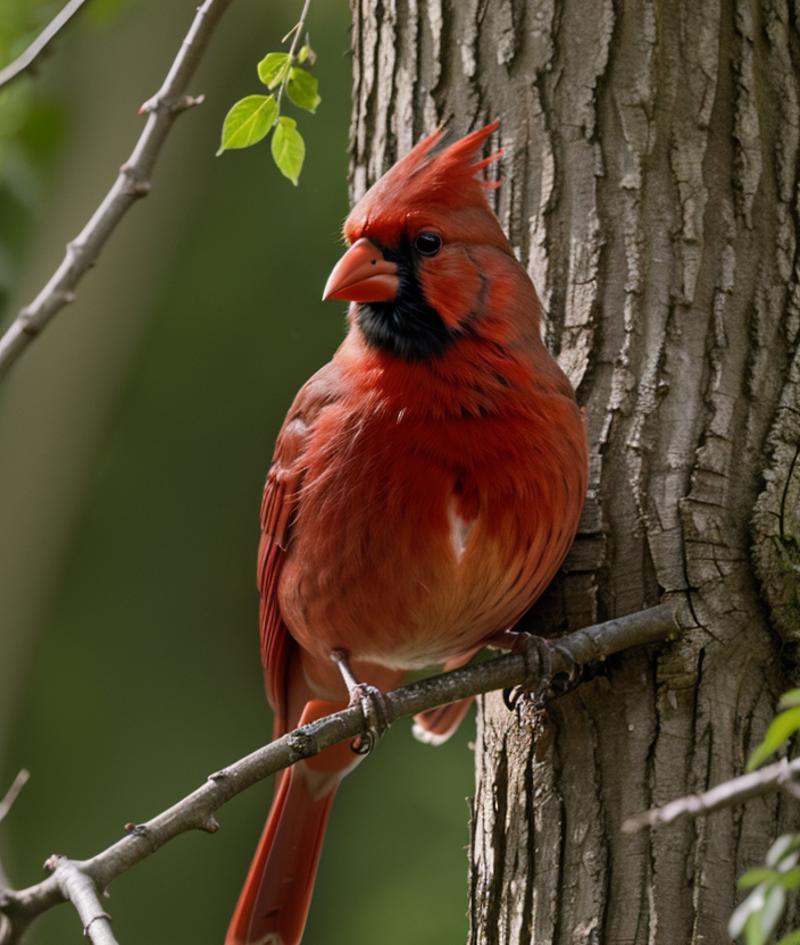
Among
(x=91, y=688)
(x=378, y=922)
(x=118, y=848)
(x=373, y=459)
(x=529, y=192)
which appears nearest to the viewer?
(x=118, y=848)

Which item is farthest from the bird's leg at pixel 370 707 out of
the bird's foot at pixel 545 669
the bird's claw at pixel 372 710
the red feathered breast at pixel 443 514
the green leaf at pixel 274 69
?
the green leaf at pixel 274 69

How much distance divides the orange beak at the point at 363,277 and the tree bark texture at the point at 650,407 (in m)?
0.35

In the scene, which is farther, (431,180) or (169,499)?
(169,499)

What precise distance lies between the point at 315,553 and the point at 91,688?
421cm

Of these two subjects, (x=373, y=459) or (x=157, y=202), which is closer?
(x=373, y=459)

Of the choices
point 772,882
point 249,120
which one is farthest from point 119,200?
point 772,882

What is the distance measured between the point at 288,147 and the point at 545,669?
1.05m

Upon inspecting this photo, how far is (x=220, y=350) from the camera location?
22.9ft

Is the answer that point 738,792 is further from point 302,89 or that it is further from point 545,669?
point 302,89

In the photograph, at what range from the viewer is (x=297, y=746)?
2.25 metres

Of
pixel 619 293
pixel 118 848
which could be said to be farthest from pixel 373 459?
pixel 118 848

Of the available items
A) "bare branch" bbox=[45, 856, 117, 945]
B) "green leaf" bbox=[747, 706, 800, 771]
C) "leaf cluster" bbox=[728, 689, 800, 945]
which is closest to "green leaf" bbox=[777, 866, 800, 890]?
"leaf cluster" bbox=[728, 689, 800, 945]

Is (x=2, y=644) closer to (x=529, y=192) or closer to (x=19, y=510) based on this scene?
(x=19, y=510)

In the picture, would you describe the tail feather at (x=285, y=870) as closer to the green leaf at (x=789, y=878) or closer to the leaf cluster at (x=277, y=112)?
the leaf cluster at (x=277, y=112)
